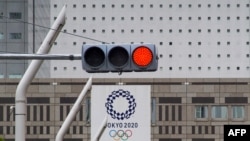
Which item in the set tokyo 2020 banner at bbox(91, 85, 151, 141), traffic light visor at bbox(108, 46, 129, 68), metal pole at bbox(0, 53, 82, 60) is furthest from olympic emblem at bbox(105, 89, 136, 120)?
traffic light visor at bbox(108, 46, 129, 68)

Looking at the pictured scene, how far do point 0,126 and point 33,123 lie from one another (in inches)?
187

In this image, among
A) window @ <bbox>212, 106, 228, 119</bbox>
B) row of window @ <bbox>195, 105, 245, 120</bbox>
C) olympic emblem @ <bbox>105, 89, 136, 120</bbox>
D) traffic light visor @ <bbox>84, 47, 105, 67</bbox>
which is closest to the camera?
traffic light visor @ <bbox>84, 47, 105, 67</bbox>

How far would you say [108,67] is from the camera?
47.4 ft

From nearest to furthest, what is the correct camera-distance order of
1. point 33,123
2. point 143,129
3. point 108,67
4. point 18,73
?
1. point 108,67
2. point 143,129
3. point 33,123
4. point 18,73

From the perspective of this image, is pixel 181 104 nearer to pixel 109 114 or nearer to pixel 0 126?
pixel 0 126

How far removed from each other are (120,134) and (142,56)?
6244cm

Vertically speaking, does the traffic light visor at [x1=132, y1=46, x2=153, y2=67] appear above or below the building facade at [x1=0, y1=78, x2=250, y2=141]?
above

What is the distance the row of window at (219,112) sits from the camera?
5290 inches

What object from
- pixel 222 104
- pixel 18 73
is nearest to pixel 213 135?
pixel 222 104

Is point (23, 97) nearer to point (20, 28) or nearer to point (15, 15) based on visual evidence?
point (15, 15)

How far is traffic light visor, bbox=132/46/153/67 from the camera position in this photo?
14.4 meters

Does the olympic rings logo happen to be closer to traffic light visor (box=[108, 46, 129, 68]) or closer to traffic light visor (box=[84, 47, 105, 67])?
traffic light visor (box=[84, 47, 105, 67])

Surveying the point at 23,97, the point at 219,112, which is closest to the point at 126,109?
the point at 23,97

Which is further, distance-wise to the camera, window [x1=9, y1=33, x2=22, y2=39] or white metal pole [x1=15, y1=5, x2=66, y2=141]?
window [x1=9, y1=33, x2=22, y2=39]
